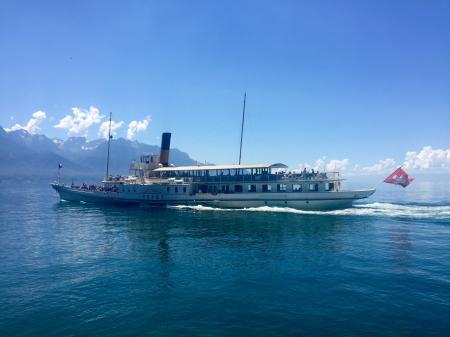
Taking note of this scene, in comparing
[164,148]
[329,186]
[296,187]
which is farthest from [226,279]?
[164,148]

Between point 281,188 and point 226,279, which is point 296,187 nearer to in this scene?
point 281,188

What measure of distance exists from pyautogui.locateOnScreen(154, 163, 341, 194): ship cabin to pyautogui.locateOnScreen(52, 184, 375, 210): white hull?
141 centimetres

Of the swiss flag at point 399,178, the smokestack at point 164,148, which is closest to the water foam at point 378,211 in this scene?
the swiss flag at point 399,178

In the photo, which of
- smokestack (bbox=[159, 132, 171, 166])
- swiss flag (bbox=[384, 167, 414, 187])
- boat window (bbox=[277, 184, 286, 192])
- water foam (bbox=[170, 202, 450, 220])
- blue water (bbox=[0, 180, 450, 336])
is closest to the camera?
blue water (bbox=[0, 180, 450, 336])

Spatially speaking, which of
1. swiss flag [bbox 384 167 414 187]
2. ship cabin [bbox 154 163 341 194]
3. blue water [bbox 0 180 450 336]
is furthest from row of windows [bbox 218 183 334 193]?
blue water [bbox 0 180 450 336]

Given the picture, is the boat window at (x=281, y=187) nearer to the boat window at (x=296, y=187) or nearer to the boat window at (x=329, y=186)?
the boat window at (x=296, y=187)

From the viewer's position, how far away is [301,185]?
62.8m

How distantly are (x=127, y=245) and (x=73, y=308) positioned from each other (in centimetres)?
1604

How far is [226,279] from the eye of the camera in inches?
990

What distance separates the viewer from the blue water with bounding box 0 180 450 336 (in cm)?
1808

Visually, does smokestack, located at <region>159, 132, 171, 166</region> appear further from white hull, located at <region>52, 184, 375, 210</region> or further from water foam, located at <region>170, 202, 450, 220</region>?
water foam, located at <region>170, 202, 450, 220</region>

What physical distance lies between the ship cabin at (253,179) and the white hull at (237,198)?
1409 mm

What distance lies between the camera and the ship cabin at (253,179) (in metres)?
62.4

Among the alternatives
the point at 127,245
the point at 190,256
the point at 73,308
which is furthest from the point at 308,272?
the point at 127,245
